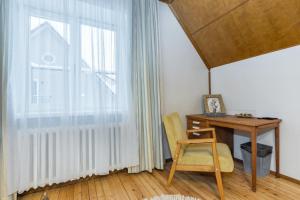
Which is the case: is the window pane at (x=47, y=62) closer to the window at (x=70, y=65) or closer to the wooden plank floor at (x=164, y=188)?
the window at (x=70, y=65)

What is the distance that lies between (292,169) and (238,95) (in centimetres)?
111

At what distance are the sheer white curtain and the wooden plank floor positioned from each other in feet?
0.46

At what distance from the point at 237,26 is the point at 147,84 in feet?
4.48

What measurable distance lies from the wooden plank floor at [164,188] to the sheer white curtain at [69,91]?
140 millimetres

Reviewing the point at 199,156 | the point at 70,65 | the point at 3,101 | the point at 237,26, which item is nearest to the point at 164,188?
the point at 199,156

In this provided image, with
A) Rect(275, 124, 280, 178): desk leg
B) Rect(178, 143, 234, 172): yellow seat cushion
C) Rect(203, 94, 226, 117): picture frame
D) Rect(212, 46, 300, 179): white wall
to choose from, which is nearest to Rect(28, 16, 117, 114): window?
Rect(178, 143, 234, 172): yellow seat cushion

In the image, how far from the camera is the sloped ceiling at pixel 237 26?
1.83 metres

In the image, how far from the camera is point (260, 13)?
75.3 inches

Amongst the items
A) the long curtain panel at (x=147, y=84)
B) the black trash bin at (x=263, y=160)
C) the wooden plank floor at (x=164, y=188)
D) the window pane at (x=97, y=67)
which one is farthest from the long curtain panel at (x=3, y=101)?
the black trash bin at (x=263, y=160)

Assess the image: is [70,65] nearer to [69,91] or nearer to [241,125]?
[69,91]

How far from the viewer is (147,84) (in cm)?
226

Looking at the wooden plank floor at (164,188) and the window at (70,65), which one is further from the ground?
the window at (70,65)

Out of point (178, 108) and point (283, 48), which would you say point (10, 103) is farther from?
point (283, 48)

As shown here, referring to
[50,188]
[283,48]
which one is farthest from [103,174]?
[283,48]
